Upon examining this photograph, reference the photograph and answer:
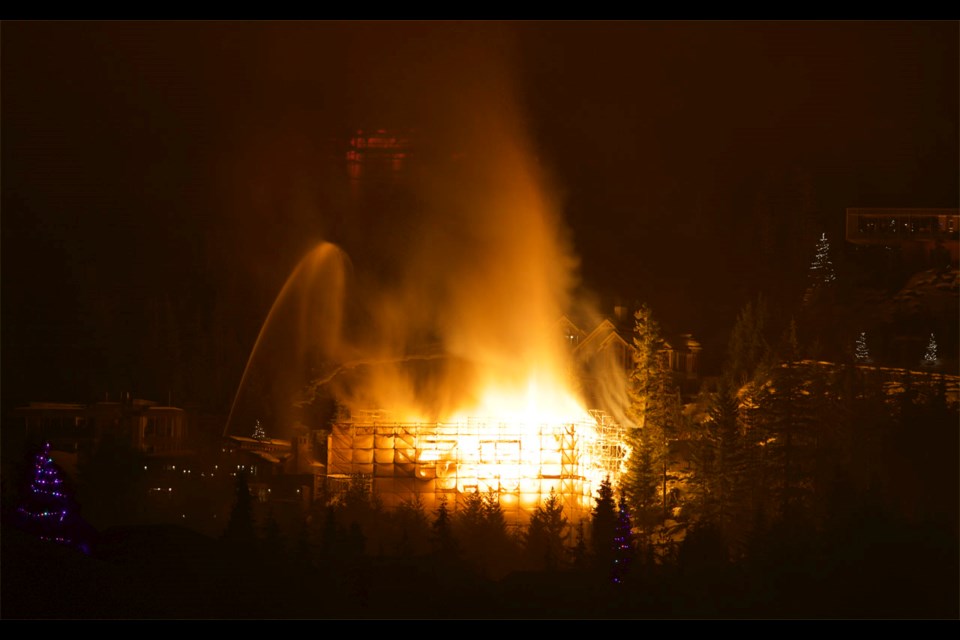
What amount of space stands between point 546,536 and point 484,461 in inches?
210

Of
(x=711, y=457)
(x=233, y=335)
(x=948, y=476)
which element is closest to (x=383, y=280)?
(x=233, y=335)

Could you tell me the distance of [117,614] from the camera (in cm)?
2323

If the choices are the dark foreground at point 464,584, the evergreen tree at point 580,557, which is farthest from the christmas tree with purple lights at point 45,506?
the evergreen tree at point 580,557

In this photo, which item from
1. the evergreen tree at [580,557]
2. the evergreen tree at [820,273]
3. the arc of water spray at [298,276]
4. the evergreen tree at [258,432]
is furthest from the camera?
the arc of water spray at [298,276]

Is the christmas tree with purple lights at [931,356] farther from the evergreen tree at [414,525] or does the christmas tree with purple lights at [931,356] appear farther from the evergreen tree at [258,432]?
the evergreen tree at [258,432]

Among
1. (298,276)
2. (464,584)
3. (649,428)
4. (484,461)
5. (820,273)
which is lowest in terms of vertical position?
(464,584)

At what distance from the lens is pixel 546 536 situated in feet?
101

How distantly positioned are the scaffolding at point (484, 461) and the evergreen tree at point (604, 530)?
482cm

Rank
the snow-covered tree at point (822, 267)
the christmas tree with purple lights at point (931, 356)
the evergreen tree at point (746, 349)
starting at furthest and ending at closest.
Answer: the snow-covered tree at point (822, 267)
the christmas tree with purple lights at point (931, 356)
the evergreen tree at point (746, 349)

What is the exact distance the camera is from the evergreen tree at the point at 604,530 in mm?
28297

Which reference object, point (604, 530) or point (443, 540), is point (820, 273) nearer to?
point (604, 530)

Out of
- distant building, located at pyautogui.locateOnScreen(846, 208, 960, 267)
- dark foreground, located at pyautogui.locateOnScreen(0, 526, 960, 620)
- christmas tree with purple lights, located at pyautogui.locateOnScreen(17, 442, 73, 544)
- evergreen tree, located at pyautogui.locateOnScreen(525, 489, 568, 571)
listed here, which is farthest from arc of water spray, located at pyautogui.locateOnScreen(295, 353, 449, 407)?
christmas tree with purple lights, located at pyautogui.locateOnScreen(17, 442, 73, 544)

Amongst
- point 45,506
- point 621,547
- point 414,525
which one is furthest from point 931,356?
point 45,506

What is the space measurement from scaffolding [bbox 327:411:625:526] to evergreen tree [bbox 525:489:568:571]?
2.20m
